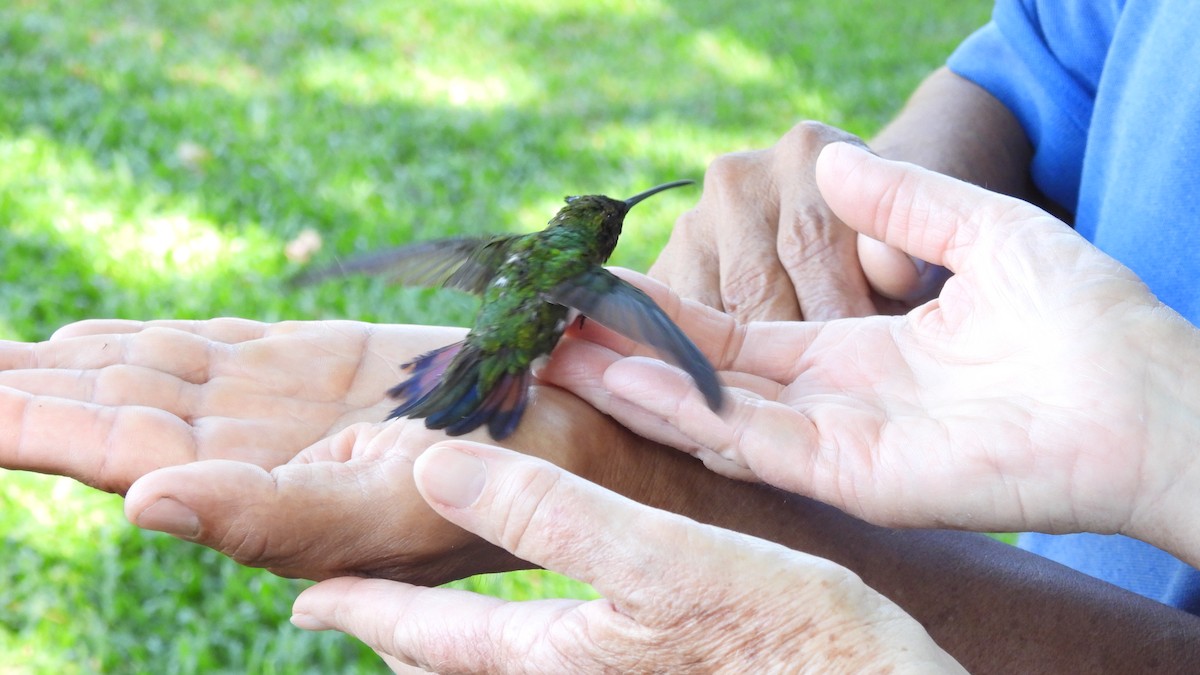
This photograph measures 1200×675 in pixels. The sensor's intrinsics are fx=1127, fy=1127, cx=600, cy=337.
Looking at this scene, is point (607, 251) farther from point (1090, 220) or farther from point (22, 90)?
point (22, 90)

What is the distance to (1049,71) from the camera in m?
3.06

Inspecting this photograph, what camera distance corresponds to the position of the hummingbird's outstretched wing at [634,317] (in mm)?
1975

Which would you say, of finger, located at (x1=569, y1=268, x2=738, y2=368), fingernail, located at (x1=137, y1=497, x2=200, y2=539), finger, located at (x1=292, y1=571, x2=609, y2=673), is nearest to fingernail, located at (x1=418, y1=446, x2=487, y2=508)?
finger, located at (x1=292, y1=571, x2=609, y2=673)

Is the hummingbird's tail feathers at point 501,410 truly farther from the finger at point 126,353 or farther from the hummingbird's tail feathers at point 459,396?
the finger at point 126,353

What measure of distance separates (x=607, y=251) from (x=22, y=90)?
15.2 feet

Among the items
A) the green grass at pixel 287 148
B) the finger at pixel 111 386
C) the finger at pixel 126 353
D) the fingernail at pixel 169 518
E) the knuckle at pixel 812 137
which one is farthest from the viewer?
the green grass at pixel 287 148

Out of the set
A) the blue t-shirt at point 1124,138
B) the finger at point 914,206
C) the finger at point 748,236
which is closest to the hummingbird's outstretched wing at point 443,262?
the finger at point 748,236

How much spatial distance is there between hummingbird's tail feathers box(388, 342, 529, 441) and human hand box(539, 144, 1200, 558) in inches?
6.8

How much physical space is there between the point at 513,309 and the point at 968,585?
1.14 m

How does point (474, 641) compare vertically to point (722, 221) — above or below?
below

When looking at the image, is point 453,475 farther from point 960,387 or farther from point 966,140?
point 966,140

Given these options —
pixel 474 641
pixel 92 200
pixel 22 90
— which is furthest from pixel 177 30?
pixel 474 641

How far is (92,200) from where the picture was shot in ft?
16.8

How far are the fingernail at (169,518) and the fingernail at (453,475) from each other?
39 cm
